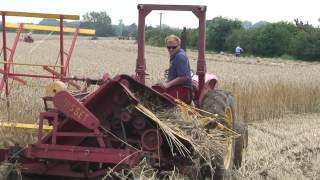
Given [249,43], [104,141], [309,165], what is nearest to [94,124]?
[104,141]

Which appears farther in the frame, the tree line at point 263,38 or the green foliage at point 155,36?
the green foliage at point 155,36

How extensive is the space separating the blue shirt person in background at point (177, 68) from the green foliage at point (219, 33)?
49.2 metres

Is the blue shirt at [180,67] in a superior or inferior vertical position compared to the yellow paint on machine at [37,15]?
inferior

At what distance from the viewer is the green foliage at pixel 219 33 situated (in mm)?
55594

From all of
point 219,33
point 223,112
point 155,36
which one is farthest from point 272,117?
point 155,36

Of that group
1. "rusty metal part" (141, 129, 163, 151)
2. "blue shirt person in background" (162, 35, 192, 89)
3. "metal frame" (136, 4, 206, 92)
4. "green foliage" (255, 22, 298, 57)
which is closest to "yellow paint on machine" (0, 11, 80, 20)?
"metal frame" (136, 4, 206, 92)

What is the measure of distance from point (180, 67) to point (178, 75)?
91 mm

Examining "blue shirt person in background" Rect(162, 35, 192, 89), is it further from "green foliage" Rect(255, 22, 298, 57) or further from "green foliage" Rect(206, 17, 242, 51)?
"green foliage" Rect(206, 17, 242, 51)

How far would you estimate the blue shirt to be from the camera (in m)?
6.31

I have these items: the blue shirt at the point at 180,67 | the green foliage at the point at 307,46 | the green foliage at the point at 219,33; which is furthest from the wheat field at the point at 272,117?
the green foliage at the point at 219,33

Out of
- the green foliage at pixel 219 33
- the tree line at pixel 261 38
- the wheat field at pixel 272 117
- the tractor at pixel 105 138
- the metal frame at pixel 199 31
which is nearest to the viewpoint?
the tractor at pixel 105 138

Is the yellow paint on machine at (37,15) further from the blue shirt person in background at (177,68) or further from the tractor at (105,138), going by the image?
the tractor at (105,138)

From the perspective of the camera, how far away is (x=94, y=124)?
511 cm

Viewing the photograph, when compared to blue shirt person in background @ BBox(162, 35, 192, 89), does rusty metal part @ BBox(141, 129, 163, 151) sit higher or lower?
lower
